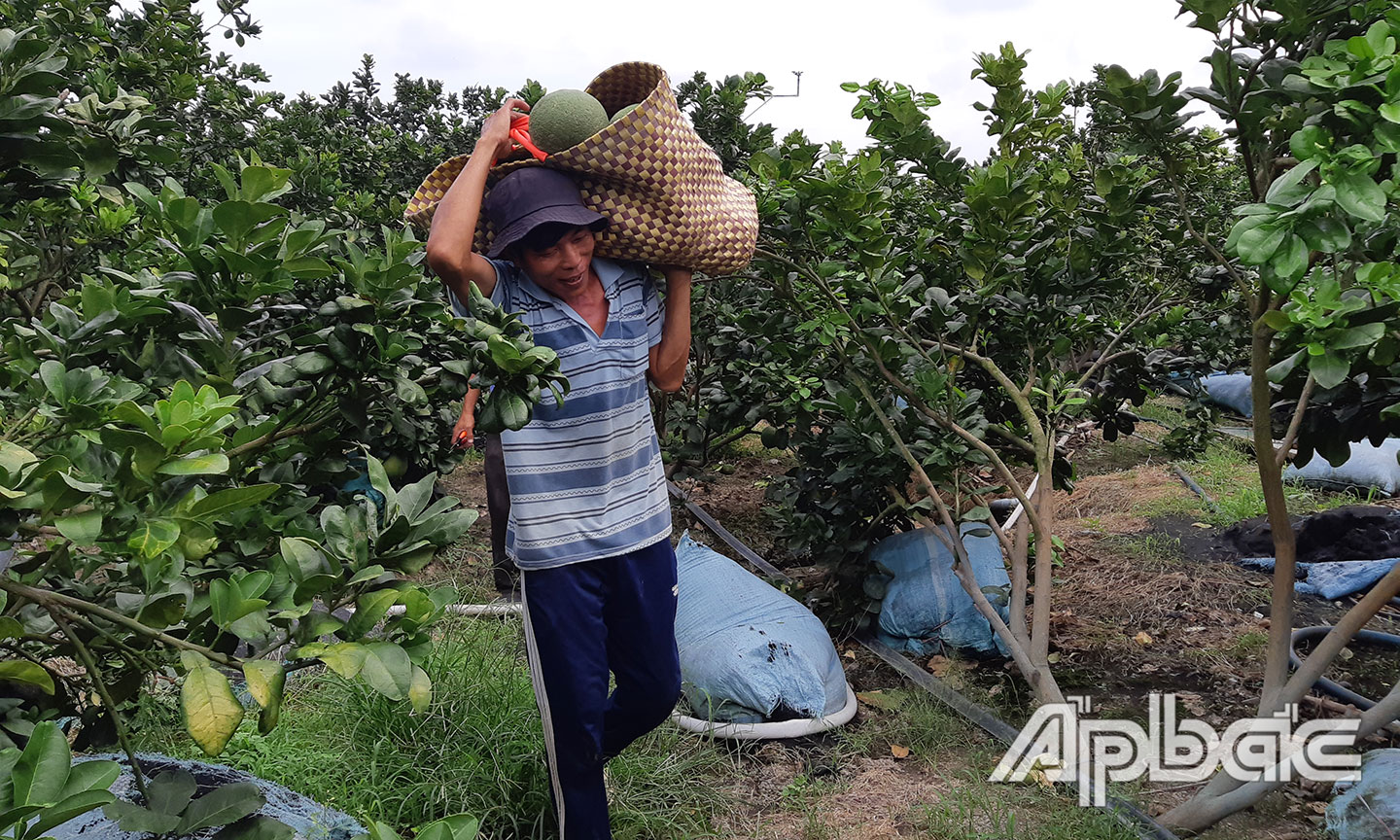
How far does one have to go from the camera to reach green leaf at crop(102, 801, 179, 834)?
3.16 ft

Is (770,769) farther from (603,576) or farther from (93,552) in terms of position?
(93,552)

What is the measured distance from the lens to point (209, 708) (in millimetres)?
792

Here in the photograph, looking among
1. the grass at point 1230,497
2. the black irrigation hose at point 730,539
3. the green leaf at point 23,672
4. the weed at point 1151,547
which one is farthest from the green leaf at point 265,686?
the grass at point 1230,497

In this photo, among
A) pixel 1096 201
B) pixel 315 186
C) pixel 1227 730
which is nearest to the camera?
pixel 1227 730

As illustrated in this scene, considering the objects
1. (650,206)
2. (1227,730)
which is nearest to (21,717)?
(650,206)

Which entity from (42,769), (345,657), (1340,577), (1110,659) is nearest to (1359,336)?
(345,657)

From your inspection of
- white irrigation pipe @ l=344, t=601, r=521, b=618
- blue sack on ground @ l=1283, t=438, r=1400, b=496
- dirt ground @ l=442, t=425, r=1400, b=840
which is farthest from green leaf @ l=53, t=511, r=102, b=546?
blue sack on ground @ l=1283, t=438, r=1400, b=496

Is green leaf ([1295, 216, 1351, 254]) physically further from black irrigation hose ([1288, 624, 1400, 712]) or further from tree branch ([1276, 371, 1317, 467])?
black irrigation hose ([1288, 624, 1400, 712])

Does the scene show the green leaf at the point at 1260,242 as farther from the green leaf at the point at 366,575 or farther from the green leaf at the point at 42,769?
the green leaf at the point at 42,769

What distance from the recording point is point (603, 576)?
2078mm

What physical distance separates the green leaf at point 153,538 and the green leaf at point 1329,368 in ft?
5.39

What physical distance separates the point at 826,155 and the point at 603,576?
1496 mm

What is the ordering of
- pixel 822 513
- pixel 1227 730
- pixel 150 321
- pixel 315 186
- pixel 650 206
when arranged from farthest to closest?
pixel 315 186 < pixel 822 513 < pixel 1227 730 < pixel 650 206 < pixel 150 321

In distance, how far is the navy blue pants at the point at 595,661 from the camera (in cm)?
201
